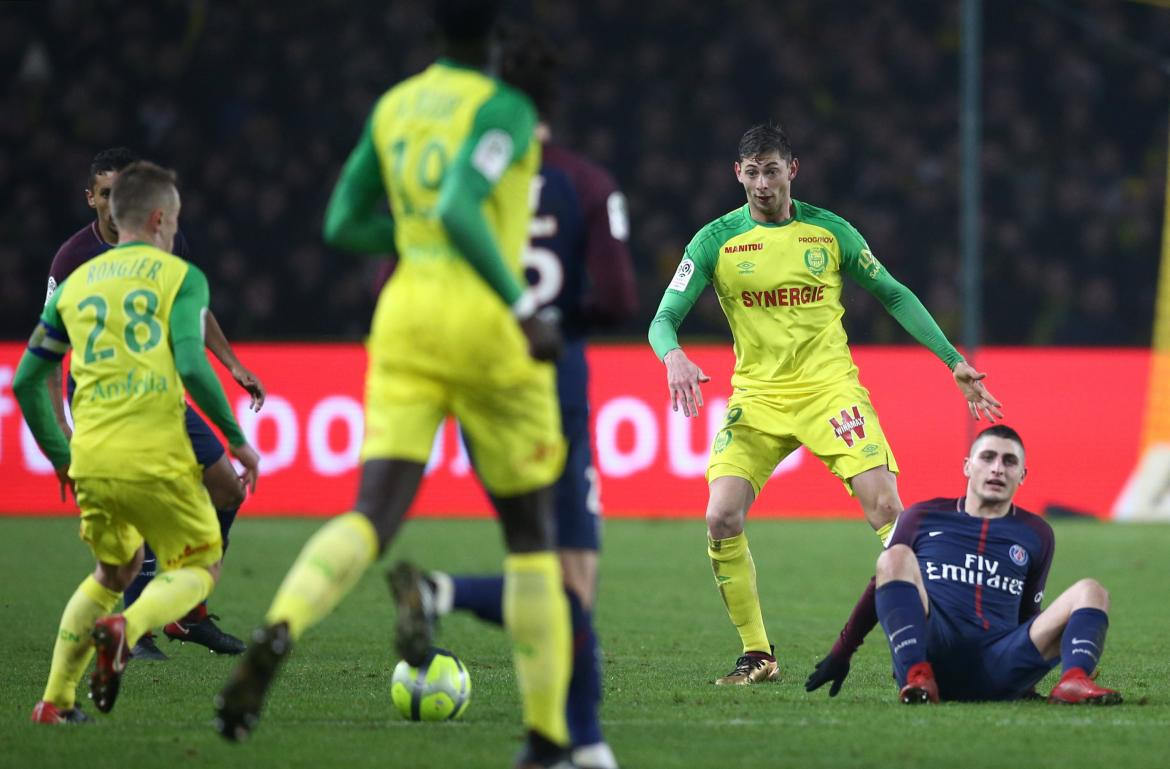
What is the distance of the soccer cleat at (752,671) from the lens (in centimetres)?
687

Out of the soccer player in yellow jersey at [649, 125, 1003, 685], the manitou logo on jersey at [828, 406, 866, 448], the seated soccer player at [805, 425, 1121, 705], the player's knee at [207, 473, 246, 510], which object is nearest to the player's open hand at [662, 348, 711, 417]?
the soccer player in yellow jersey at [649, 125, 1003, 685]

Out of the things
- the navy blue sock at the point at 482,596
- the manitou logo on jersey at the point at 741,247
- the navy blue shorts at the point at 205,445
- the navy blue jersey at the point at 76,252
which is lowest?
the navy blue sock at the point at 482,596

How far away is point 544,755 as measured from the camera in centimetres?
435

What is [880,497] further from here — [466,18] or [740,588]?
[466,18]

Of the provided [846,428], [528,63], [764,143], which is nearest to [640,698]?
[846,428]

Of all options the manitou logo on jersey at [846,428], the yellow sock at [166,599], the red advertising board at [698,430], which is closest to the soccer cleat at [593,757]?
the yellow sock at [166,599]

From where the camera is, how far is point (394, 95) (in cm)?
443

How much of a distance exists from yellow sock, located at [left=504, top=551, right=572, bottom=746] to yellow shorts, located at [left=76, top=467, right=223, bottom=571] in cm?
164

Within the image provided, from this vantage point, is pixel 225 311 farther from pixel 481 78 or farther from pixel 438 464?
pixel 481 78

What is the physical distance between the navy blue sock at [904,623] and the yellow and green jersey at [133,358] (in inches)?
95.4

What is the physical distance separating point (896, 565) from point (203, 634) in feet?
10.7

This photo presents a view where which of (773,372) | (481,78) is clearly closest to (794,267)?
(773,372)

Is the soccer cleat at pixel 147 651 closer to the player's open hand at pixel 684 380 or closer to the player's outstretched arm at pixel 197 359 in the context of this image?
the player's outstretched arm at pixel 197 359

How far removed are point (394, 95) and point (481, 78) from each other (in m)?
0.24
